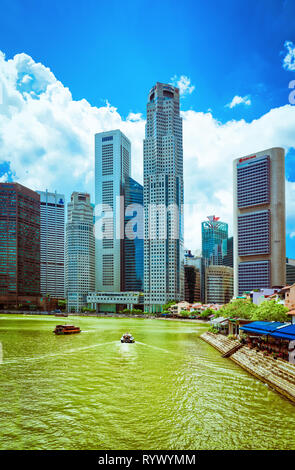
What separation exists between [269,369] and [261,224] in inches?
5600

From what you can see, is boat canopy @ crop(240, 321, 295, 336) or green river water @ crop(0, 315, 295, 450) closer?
green river water @ crop(0, 315, 295, 450)

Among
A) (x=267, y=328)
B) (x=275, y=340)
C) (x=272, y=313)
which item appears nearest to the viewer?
(x=267, y=328)

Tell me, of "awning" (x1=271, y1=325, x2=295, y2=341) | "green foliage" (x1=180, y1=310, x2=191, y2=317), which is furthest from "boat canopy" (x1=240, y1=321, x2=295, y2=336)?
"green foliage" (x1=180, y1=310, x2=191, y2=317)

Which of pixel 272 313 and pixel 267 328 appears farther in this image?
pixel 272 313

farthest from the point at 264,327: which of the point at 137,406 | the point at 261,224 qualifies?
the point at 261,224

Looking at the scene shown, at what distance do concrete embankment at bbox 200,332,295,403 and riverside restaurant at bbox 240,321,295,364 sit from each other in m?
1.01

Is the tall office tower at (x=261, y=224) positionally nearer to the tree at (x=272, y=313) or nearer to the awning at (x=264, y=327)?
the tree at (x=272, y=313)

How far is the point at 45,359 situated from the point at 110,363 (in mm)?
7864

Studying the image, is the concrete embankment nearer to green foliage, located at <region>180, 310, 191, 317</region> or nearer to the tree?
the tree

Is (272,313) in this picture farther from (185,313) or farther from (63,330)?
(185,313)

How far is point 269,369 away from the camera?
3022cm

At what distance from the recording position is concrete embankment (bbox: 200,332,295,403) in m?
25.7

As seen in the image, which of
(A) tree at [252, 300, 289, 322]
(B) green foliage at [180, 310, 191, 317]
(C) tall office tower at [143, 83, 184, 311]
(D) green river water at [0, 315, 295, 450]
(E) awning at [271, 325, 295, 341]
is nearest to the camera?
(D) green river water at [0, 315, 295, 450]

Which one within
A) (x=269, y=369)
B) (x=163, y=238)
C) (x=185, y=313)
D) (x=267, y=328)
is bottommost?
(x=185, y=313)
